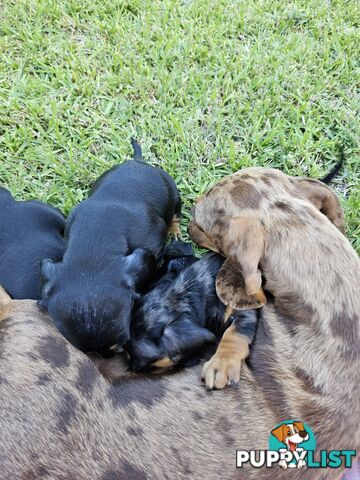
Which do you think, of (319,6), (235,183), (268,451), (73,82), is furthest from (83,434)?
(319,6)

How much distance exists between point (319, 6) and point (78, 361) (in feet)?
15.9

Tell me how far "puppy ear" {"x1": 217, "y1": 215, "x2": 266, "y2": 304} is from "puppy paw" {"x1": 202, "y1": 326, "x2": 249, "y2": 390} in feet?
1.05

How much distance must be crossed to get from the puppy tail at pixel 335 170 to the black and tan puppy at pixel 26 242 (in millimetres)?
2501

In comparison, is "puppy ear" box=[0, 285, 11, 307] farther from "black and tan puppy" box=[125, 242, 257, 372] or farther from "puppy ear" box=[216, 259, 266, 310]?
"puppy ear" box=[216, 259, 266, 310]

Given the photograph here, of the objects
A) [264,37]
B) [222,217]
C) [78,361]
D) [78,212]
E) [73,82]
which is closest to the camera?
[78,361]

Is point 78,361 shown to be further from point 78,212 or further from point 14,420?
point 78,212

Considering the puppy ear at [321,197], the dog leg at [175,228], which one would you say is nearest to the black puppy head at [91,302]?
the dog leg at [175,228]

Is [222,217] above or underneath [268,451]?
above

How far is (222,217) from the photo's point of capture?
3.63 meters

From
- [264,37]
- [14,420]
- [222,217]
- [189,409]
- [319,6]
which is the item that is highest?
[319,6]

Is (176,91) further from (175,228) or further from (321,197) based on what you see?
(321,197)

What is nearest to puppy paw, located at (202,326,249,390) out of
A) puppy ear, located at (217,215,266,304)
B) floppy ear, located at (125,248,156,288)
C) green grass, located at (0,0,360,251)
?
puppy ear, located at (217,215,266,304)

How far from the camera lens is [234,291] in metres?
3.47

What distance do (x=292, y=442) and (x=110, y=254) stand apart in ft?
5.76
